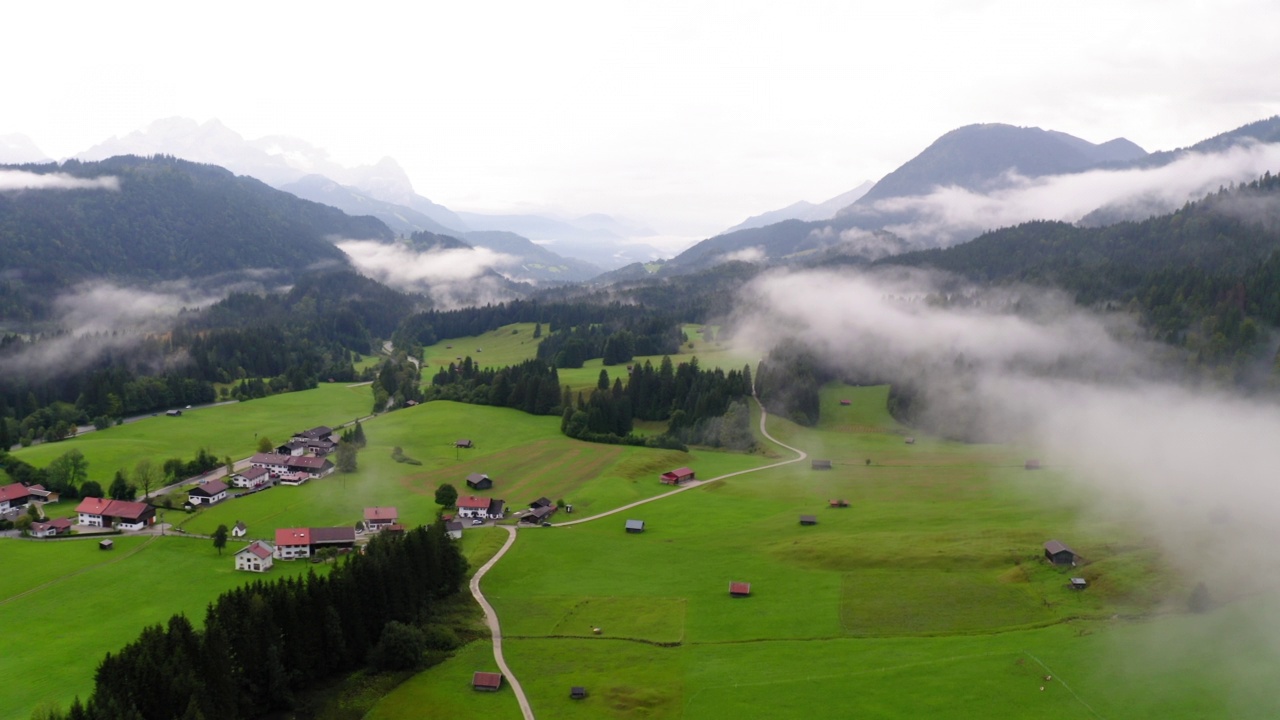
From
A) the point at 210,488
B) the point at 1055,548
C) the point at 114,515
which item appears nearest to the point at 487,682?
the point at 1055,548

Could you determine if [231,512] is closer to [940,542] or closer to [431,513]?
[431,513]

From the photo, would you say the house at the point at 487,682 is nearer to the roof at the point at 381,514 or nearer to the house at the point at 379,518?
the house at the point at 379,518

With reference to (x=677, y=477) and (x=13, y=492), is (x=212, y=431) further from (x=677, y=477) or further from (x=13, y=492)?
(x=677, y=477)

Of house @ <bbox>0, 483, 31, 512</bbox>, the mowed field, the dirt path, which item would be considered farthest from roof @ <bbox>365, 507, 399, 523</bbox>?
house @ <bbox>0, 483, 31, 512</bbox>

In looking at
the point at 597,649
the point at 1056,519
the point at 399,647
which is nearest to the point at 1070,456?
the point at 1056,519

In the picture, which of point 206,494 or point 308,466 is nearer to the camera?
point 206,494

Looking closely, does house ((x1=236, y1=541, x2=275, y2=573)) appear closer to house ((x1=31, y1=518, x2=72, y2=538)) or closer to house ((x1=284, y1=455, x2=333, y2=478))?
house ((x1=31, y1=518, x2=72, y2=538))

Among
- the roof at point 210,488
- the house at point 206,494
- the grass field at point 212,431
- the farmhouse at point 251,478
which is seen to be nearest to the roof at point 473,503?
the farmhouse at point 251,478
